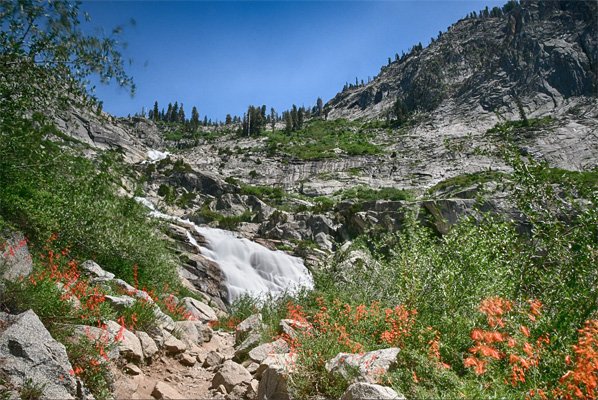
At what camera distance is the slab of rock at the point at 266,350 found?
6.28 meters

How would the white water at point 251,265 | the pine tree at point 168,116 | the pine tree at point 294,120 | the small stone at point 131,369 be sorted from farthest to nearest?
the pine tree at point 168,116 < the pine tree at point 294,120 < the white water at point 251,265 < the small stone at point 131,369

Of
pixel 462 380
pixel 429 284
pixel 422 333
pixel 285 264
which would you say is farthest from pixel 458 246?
pixel 285 264

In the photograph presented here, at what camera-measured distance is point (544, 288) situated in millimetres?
4520

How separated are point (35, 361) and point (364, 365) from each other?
150 inches

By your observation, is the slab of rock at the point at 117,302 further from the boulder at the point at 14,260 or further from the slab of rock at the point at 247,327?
the slab of rock at the point at 247,327

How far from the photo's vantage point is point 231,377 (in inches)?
232

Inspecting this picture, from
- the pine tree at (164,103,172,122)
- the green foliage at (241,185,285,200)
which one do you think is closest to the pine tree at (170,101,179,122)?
the pine tree at (164,103,172,122)

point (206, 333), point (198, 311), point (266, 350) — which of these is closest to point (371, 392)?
point (266, 350)

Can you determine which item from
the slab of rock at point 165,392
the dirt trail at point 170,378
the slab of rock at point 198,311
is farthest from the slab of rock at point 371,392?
the slab of rock at point 198,311

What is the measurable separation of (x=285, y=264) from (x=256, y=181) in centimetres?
3048

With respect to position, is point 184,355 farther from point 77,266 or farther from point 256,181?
point 256,181

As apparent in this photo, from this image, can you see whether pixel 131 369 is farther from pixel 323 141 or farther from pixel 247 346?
pixel 323 141

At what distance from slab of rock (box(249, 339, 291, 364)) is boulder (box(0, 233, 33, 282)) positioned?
4.17m

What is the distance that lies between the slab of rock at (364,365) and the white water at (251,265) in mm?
18052
